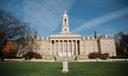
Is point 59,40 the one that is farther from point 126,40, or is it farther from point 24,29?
point 24,29

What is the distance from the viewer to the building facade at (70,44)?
69.3 metres

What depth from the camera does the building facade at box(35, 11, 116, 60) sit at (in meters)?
69.3

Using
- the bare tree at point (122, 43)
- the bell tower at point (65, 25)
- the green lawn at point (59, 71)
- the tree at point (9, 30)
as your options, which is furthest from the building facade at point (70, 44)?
the green lawn at point (59, 71)


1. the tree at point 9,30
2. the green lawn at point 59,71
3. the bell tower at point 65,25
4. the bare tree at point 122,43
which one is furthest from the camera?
the bell tower at point 65,25

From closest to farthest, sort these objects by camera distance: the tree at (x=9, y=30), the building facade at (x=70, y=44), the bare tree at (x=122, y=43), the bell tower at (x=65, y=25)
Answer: the tree at (x=9, y=30), the bare tree at (x=122, y=43), the building facade at (x=70, y=44), the bell tower at (x=65, y=25)

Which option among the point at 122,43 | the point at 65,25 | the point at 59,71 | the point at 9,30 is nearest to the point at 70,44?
the point at 65,25

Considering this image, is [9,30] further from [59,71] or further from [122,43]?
[122,43]

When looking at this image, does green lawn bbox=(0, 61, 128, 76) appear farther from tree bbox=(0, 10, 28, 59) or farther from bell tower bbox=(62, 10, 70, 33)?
bell tower bbox=(62, 10, 70, 33)

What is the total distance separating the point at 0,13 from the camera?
29.2 m

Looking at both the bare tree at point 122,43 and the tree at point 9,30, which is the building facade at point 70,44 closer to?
the bare tree at point 122,43

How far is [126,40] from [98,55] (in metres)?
16.7

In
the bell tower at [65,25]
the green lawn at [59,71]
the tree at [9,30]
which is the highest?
the bell tower at [65,25]

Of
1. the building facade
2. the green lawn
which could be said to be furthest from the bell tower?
the green lawn

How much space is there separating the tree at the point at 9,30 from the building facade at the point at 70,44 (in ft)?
126
